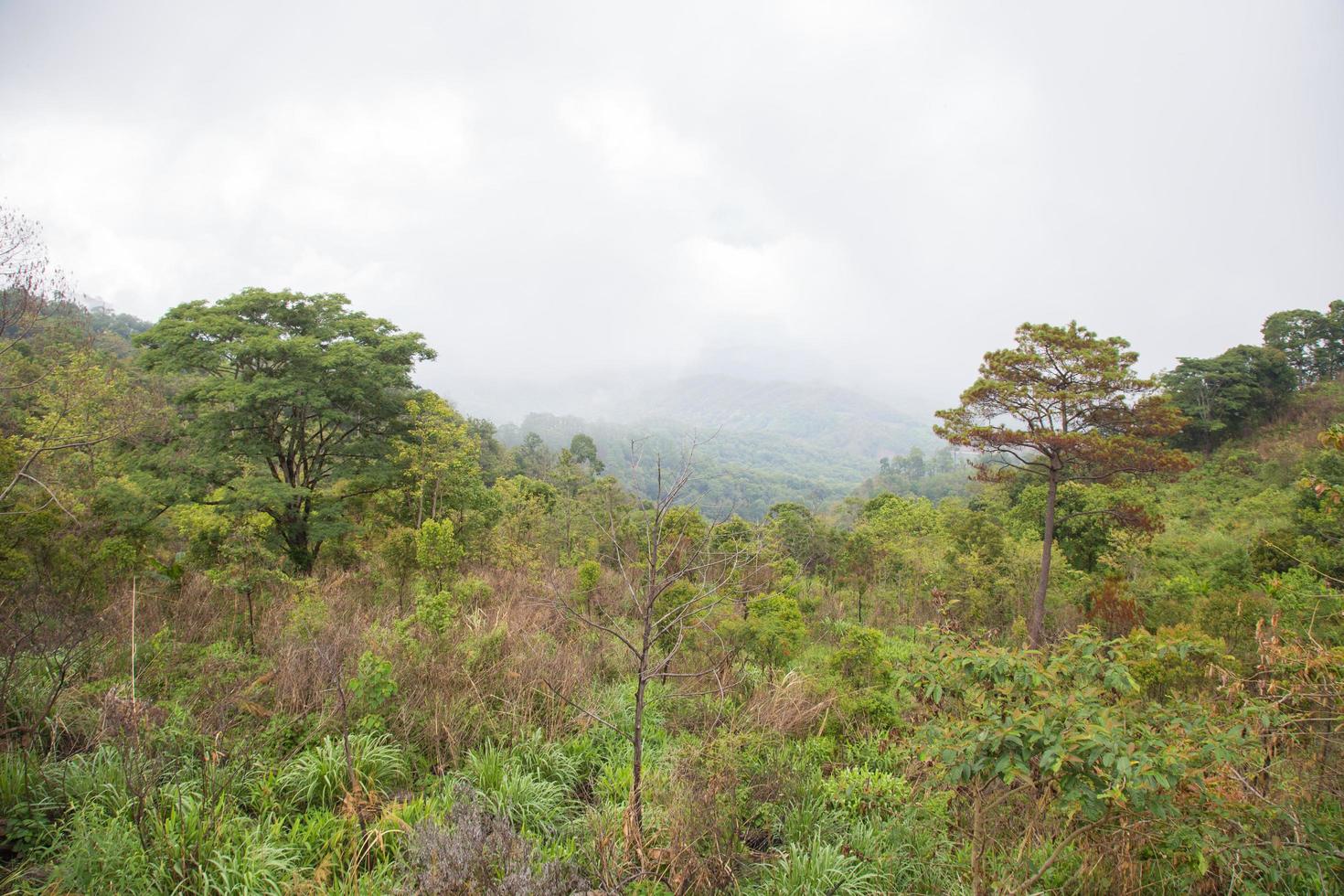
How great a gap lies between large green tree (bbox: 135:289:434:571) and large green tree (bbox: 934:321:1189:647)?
499 inches

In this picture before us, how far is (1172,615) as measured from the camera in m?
10.3

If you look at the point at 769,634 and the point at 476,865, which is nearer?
the point at 476,865

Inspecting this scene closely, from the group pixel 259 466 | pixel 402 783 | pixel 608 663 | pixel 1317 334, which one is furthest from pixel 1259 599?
pixel 1317 334

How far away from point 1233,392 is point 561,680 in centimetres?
3497

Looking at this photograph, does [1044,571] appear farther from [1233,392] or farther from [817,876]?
[1233,392]

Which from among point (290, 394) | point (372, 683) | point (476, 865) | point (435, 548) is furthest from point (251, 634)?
point (290, 394)

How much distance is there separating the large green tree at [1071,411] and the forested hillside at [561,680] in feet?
0.23

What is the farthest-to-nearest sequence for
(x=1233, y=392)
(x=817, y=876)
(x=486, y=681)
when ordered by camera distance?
(x=1233, y=392) → (x=486, y=681) → (x=817, y=876)

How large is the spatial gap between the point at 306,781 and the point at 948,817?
15.1 feet

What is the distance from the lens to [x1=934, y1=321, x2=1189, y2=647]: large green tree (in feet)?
31.5

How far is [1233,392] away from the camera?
2506 centimetres

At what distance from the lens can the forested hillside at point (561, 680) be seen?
2807 mm

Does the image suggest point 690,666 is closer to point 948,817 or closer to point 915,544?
point 948,817

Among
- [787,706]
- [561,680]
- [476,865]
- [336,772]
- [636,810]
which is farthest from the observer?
[787,706]
